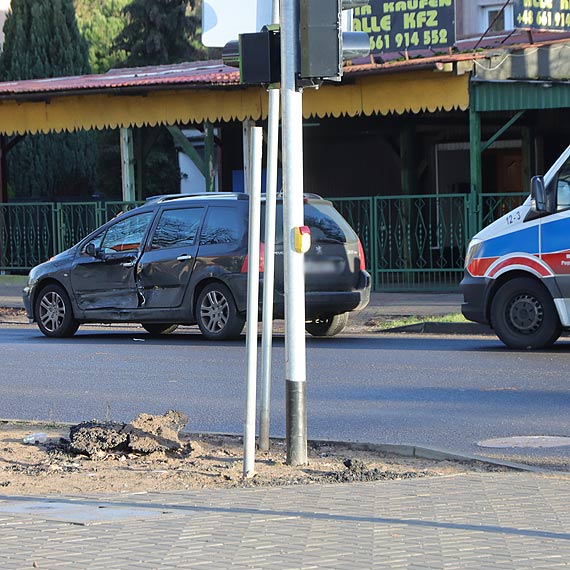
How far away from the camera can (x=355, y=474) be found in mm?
7289

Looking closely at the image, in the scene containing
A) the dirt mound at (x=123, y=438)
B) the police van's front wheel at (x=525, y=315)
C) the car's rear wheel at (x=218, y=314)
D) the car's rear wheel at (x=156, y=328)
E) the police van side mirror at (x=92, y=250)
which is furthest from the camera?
the car's rear wheel at (x=156, y=328)

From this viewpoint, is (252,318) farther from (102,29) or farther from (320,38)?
(102,29)

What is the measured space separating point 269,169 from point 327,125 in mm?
20640

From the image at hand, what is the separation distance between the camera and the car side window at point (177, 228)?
15.6 m

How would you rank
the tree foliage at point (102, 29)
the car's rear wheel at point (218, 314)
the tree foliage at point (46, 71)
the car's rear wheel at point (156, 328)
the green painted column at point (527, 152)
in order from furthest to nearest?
the tree foliage at point (102, 29), the tree foliage at point (46, 71), the green painted column at point (527, 152), the car's rear wheel at point (156, 328), the car's rear wheel at point (218, 314)

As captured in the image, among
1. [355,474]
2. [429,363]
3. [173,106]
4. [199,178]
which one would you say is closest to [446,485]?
[355,474]

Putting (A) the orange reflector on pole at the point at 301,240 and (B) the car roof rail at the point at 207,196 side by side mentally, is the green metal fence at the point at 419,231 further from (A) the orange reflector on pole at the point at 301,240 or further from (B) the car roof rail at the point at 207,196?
(A) the orange reflector on pole at the point at 301,240

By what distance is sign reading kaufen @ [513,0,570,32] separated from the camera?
75.5 ft

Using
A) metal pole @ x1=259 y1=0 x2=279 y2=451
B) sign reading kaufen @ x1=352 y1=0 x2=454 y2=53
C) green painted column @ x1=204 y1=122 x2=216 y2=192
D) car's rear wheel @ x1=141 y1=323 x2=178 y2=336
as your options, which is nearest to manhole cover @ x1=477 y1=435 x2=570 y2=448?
metal pole @ x1=259 y1=0 x2=279 y2=451

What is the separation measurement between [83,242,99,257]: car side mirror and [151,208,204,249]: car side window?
0.92 metres

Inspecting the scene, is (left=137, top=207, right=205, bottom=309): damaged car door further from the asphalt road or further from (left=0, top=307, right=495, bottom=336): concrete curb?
(left=0, top=307, right=495, bottom=336): concrete curb

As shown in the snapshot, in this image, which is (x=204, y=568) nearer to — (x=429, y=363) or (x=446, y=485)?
(x=446, y=485)

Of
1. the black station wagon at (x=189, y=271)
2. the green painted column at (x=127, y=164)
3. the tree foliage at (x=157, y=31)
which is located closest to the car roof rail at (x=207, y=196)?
the black station wagon at (x=189, y=271)

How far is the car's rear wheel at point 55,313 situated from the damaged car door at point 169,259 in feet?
4.31
